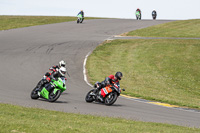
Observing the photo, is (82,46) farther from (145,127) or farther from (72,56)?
(145,127)

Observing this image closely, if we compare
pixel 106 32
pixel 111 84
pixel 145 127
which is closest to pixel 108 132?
pixel 145 127

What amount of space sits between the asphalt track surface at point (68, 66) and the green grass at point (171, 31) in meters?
2.37

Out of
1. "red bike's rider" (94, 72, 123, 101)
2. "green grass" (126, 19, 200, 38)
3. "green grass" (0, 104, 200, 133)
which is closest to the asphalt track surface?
"red bike's rider" (94, 72, 123, 101)

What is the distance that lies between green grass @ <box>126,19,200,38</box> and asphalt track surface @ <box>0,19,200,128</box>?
237 centimetres

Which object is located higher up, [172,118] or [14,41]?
[14,41]

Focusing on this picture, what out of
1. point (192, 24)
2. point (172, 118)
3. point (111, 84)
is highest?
point (192, 24)

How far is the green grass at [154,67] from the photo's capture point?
70.7 feet

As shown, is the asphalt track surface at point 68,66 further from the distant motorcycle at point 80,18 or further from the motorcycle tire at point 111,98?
the distant motorcycle at point 80,18

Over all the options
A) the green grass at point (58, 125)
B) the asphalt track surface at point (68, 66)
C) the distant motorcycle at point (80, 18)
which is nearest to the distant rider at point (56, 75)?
the asphalt track surface at point (68, 66)

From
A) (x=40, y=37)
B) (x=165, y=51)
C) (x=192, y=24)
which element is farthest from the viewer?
(x=192, y=24)

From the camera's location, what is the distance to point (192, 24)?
179 feet

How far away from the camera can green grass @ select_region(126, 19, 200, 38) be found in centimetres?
4450

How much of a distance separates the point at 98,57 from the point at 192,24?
2693 centimetres

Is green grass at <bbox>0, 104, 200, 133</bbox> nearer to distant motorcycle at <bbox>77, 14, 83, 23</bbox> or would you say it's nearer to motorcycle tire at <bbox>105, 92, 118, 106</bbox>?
motorcycle tire at <bbox>105, 92, 118, 106</bbox>
